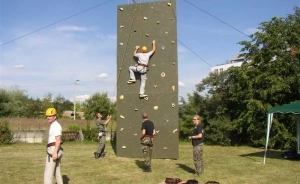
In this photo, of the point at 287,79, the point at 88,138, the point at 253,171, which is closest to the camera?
the point at 253,171

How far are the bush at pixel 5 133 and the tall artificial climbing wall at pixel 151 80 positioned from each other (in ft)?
27.9

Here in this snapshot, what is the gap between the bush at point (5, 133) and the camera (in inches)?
723

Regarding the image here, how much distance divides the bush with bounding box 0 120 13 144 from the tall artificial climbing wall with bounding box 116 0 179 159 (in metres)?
8.49

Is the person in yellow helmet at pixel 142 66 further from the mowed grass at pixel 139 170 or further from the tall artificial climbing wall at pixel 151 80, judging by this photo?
the mowed grass at pixel 139 170

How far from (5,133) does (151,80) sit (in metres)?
10.2

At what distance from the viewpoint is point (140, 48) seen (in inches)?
510

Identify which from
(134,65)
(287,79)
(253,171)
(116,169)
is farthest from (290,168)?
(287,79)

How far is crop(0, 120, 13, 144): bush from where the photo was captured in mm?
18359

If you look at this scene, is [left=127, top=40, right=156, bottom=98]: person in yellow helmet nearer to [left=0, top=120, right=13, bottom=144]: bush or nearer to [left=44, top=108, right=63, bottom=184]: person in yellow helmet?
[left=44, top=108, right=63, bottom=184]: person in yellow helmet

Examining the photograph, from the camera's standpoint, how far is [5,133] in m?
18.6

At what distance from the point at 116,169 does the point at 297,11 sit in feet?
49.6

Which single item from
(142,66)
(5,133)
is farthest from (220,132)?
(5,133)

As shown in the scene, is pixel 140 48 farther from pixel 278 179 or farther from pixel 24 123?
pixel 24 123

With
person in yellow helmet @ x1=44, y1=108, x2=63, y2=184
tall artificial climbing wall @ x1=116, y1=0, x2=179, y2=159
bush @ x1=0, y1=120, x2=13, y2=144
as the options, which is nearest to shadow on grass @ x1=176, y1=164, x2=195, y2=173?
tall artificial climbing wall @ x1=116, y1=0, x2=179, y2=159
